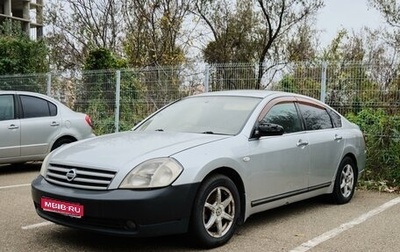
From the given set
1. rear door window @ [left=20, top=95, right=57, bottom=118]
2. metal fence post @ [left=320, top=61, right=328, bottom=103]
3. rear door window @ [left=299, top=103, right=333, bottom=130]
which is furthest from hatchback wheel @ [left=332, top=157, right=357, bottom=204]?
rear door window @ [left=20, top=95, right=57, bottom=118]

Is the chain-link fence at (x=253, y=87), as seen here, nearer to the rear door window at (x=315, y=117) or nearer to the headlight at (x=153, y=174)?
the rear door window at (x=315, y=117)

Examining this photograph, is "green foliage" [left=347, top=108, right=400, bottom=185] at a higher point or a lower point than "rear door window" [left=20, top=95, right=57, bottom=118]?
lower

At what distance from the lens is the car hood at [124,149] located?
4.39 metres

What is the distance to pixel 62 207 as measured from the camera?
437 cm

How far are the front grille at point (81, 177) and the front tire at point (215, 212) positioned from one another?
80cm

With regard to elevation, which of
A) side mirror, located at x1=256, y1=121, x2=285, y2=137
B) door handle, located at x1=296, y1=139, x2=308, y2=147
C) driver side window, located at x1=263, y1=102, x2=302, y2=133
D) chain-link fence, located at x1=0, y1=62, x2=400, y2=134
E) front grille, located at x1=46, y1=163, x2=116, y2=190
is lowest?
front grille, located at x1=46, y1=163, x2=116, y2=190

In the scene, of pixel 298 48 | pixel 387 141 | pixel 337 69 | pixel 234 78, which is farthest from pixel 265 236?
pixel 298 48

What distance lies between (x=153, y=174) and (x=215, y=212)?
2.48 ft

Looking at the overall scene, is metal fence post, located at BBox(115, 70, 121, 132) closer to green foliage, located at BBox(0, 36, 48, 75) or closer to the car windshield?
green foliage, located at BBox(0, 36, 48, 75)

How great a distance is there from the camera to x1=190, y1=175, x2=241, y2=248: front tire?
446cm

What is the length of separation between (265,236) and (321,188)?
1.49m

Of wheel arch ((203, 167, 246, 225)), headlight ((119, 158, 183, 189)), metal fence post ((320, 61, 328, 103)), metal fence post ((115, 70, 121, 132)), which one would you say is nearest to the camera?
headlight ((119, 158, 183, 189))

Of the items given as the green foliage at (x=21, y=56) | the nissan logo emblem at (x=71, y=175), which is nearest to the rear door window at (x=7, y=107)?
the nissan logo emblem at (x=71, y=175)

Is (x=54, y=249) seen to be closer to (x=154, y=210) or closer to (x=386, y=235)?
(x=154, y=210)
